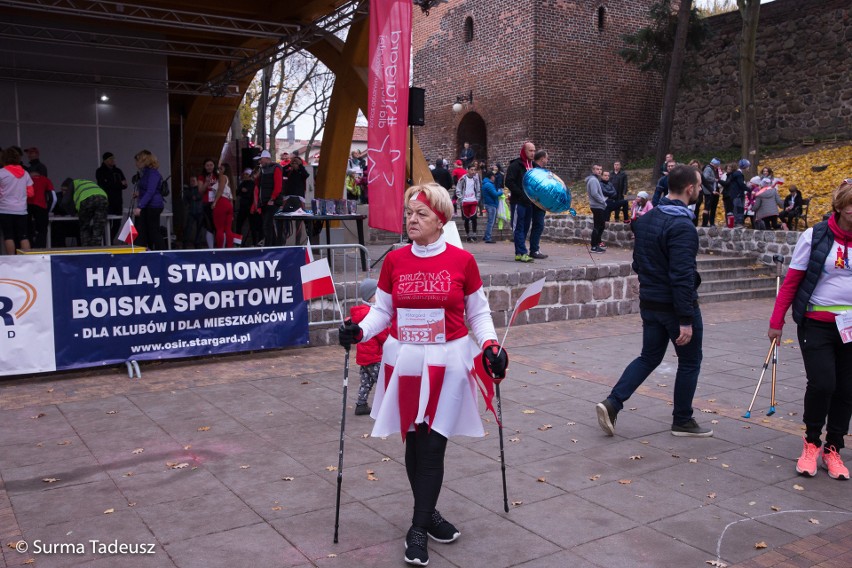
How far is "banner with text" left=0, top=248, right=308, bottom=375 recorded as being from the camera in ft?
23.7

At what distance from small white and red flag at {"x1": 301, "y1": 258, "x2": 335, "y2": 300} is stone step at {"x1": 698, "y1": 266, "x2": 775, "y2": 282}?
11198 millimetres

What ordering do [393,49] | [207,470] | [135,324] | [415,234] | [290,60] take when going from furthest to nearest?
[290,60], [393,49], [135,324], [207,470], [415,234]

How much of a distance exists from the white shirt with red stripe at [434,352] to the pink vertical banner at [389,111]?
6.47 meters

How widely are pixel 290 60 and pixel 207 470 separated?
34167mm

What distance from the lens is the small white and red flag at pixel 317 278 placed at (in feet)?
15.8

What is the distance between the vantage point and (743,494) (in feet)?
15.4

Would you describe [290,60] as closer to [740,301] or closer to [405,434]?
[740,301]

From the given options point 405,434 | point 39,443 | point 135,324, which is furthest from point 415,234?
point 135,324

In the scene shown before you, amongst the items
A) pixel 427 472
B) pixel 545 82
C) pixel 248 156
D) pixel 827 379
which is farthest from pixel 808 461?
pixel 545 82

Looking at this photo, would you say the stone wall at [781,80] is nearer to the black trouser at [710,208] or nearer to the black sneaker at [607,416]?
the black trouser at [710,208]

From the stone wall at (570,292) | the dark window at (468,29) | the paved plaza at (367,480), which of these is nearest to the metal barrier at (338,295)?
the paved plaza at (367,480)

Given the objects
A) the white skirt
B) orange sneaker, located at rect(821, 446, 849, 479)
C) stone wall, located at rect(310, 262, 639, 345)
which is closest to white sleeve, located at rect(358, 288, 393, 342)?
the white skirt

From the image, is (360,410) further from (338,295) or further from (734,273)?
(734,273)

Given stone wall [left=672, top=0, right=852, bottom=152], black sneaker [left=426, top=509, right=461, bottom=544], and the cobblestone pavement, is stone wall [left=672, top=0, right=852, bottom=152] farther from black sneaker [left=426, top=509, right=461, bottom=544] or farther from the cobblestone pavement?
black sneaker [left=426, top=509, right=461, bottom=544]
